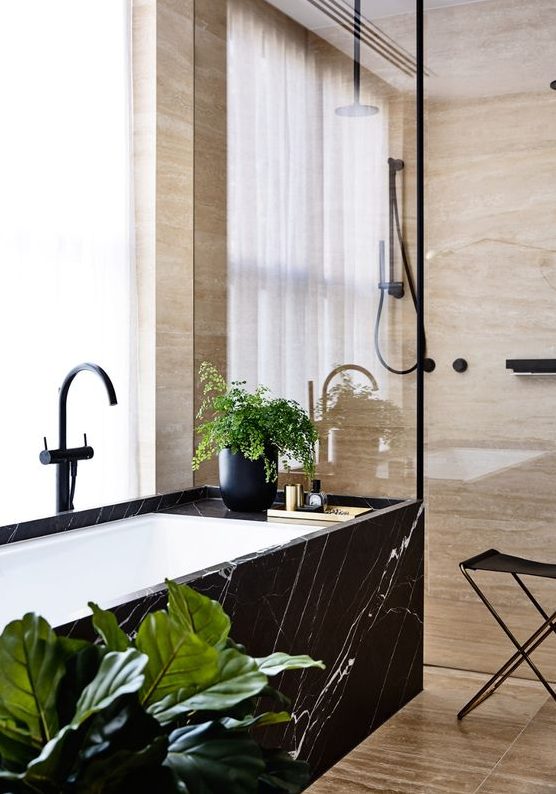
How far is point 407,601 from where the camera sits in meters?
3.27

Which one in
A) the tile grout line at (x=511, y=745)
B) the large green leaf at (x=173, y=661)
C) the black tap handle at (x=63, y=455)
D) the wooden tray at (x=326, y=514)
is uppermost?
the black tap handle at (x=63, y=455)

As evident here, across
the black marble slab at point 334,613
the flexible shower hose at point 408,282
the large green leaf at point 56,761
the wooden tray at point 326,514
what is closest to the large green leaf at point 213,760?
the large green leaf at point 56,761

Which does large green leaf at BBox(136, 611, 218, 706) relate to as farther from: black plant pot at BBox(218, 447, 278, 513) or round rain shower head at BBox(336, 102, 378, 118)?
round rain shower head at BBox(336, 102, 378, 118)

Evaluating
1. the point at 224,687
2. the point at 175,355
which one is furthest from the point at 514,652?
the point at 224,687

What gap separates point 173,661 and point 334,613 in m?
1.65

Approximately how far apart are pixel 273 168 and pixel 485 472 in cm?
141

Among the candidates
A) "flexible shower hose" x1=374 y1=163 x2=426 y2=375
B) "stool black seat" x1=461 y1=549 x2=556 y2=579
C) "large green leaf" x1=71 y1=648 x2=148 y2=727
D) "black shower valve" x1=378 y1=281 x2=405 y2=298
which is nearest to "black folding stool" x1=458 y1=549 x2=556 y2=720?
"stool black seat" x1=461 y1=549 x2=556 y2=579

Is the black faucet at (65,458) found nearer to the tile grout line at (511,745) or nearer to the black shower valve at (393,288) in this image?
the black shower valve at (393,288)

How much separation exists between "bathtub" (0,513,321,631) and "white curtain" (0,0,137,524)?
32cm

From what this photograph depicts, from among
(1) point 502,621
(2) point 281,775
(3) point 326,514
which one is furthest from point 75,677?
(1) point 502,621

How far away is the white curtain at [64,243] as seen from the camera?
2.98 metres

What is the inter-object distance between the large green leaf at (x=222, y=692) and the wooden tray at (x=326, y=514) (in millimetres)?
1846

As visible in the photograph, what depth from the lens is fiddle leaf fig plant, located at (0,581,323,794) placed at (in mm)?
1017

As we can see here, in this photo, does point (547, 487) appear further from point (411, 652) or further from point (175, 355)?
point (175, 355)
